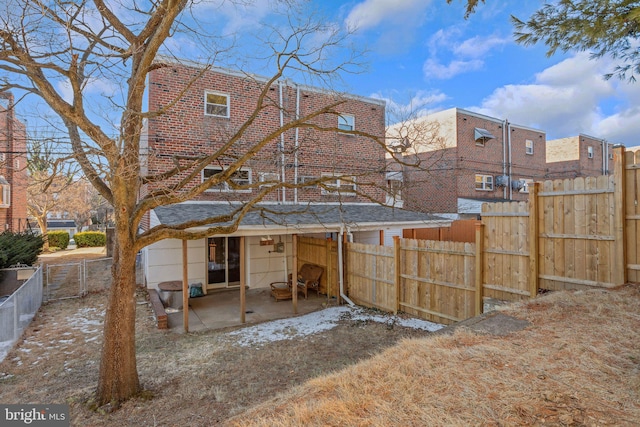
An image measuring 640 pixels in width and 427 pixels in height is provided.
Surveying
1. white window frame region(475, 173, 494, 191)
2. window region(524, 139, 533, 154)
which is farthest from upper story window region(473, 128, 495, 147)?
window region(524, 139, 533, 154)

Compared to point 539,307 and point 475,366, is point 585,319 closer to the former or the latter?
point 539,307

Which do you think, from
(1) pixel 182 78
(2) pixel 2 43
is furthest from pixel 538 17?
(1) pixel 182 78

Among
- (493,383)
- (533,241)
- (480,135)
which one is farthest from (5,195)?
(480,135)

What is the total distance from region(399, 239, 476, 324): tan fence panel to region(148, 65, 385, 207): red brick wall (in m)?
2.46

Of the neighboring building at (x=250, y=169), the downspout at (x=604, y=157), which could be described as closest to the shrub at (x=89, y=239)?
the neighboring building at (x=250, y=169)

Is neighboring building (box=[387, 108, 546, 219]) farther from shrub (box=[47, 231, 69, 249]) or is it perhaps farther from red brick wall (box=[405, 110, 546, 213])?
shrub (box=[47, 231, 69, 249])

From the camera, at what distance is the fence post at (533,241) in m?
5.95

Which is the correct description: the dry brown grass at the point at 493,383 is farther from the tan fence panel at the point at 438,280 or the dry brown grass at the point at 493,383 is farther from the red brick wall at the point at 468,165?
the red brick wall at the point at 468,165

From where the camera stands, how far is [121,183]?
4777mm

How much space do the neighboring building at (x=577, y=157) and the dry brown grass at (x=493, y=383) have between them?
24558 mm

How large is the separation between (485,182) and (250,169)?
51.5 feet

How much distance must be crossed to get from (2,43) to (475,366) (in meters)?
7.26

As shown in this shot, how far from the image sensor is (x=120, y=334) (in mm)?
4918

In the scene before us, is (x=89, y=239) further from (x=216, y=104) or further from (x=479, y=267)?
(x=479, y=267)
